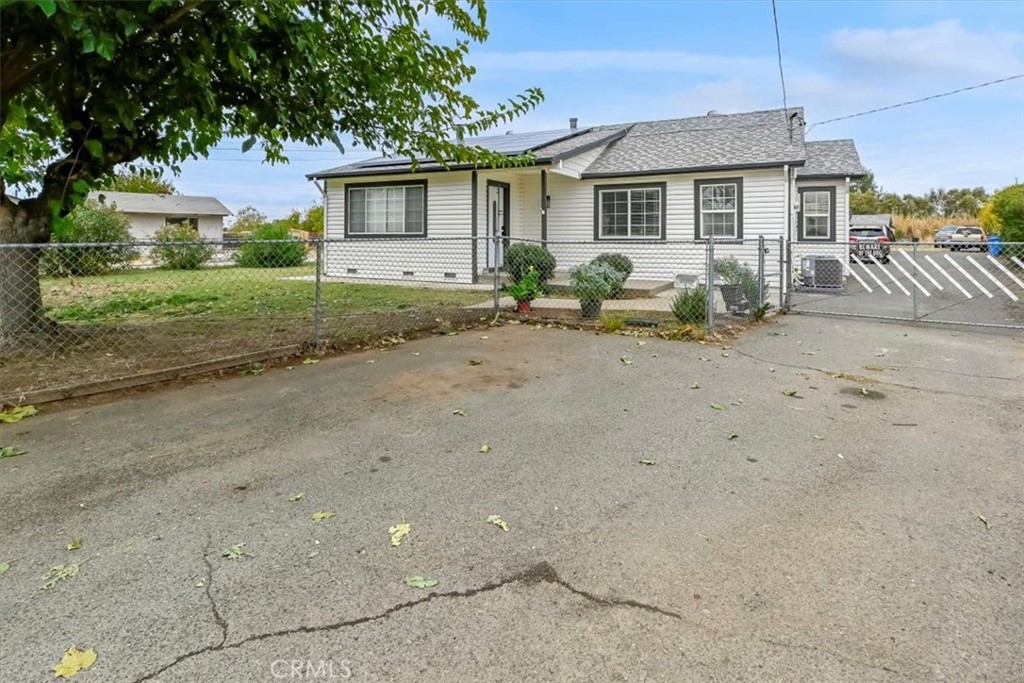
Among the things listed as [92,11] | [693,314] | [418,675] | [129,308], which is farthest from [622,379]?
[129,308]

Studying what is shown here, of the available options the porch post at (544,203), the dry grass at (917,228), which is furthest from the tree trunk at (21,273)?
the dry grass at (917,228)

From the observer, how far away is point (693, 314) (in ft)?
28.5

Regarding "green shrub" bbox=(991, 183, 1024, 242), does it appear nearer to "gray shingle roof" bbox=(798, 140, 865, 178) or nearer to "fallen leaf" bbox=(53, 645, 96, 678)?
"gray shingle roof" bbox=(798, 140, 865, 178)

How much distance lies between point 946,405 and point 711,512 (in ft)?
10.7

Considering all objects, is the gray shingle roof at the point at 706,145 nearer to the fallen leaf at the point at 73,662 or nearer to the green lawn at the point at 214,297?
the green lawn at the point at 214,297

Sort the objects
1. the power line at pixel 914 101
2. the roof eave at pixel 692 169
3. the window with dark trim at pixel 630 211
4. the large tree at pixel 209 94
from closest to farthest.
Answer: the large tree at pixel 209 94, the roof eave at pixel 692 169, the power line at pixel 914 101, the window with dark trim at pixel 630 211

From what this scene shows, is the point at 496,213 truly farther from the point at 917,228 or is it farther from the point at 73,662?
the point at 917,228

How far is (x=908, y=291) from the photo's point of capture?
14.6 meters

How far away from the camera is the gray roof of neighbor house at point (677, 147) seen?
1418 cm

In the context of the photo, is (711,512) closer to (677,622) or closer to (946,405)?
(677,622)

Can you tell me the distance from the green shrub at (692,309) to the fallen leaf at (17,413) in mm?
7315

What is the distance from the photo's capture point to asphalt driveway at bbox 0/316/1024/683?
199 cm

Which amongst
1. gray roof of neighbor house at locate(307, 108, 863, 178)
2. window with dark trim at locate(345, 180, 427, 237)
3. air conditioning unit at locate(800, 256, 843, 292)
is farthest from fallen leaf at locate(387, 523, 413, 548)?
air conditioning unit at locate(800, 256, 843, 292)

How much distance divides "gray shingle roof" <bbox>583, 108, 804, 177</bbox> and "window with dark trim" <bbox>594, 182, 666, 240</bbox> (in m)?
0.45
